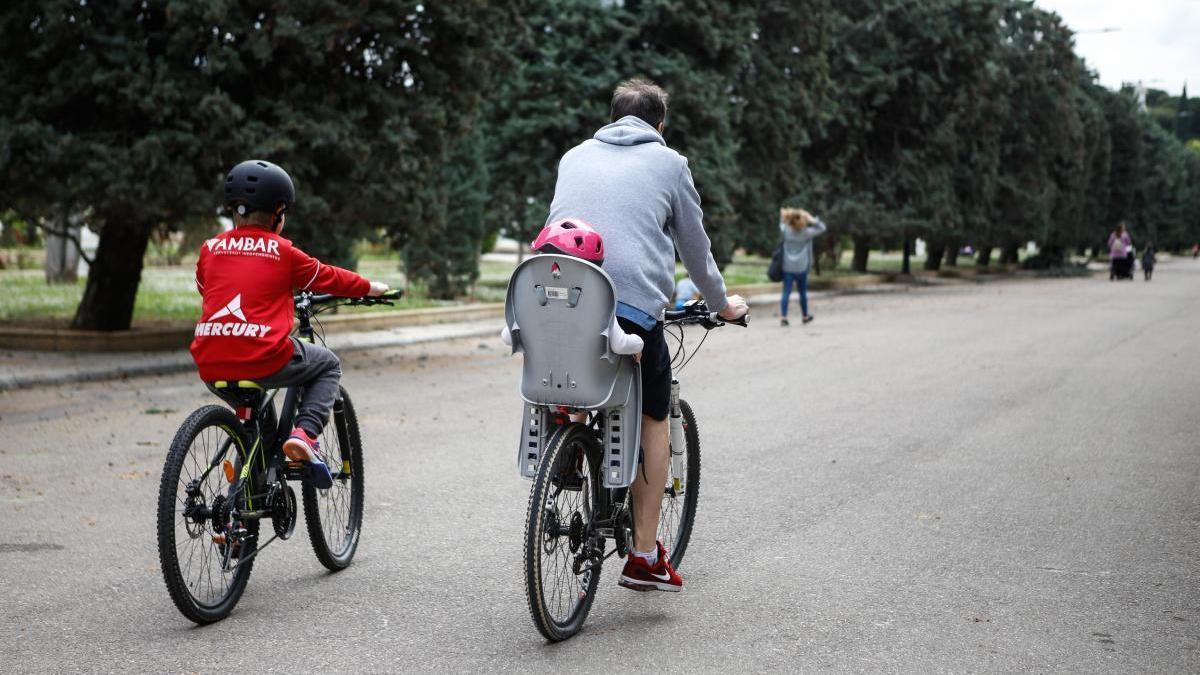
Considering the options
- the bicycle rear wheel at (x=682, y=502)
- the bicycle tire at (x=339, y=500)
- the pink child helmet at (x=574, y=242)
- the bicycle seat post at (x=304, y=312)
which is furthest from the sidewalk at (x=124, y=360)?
the pink child helmet at (x=574, y=242)

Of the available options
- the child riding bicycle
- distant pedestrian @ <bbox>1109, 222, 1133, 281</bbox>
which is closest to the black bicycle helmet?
the child riding bicycle

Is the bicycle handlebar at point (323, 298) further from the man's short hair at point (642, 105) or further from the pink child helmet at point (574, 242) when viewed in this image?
the man's short hair at point (642, 105)

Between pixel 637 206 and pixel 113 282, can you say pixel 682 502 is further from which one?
pixel 113 282

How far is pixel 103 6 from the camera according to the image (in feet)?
41.2

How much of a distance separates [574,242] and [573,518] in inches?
38.5

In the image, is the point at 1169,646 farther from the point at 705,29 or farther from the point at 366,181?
the point at 705,29

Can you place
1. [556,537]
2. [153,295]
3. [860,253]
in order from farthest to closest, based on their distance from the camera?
[860,253]
[153,295]
[556,537]

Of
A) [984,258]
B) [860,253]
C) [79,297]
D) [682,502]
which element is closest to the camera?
[682,502]

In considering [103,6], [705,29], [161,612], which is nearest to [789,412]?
[161,612]

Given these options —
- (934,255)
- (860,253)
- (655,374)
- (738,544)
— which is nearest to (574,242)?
(655,374)

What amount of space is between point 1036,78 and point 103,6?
34.2m

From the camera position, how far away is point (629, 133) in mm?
4531

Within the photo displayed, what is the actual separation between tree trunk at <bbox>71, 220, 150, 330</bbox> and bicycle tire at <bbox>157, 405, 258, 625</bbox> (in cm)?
1049

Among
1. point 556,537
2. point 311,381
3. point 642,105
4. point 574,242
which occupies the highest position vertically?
point 642,105
